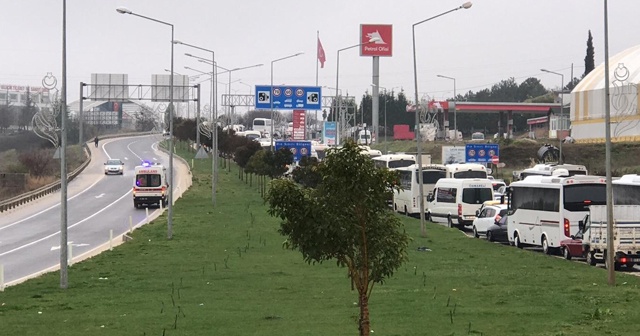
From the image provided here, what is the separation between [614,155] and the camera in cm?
8400

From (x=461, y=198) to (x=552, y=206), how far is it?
44.2 ft

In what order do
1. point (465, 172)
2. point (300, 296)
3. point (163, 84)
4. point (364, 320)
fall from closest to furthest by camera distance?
point (364, 320) → point (300, 296) → point (465, 172) → point (163, 84)

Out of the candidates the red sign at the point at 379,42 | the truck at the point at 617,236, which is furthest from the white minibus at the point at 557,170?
the red sign at the point at 379,42

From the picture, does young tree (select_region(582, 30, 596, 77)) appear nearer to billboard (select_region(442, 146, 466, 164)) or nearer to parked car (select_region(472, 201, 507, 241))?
billboard (select_region(442, 146, 466, 164))

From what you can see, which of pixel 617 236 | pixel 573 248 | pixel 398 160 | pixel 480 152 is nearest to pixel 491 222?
pixel 573 248

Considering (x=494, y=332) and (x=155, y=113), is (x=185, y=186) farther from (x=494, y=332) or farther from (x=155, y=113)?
(x=155, y=113)

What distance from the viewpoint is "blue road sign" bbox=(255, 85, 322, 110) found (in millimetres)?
77625

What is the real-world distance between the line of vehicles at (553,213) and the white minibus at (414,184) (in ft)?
8.80

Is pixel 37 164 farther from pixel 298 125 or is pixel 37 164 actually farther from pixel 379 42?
pixel 379 42

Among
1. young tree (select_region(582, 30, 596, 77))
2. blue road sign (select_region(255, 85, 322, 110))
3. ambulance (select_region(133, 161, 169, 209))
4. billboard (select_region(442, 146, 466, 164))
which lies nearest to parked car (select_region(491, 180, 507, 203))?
billboard (select_region(442, 146, 466, 164))

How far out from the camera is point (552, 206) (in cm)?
3291

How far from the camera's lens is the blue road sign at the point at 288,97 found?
3056 inches

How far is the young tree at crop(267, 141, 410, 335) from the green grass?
2.26 meters

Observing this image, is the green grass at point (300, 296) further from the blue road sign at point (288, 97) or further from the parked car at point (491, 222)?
the blue road sign at point (288, 97)
